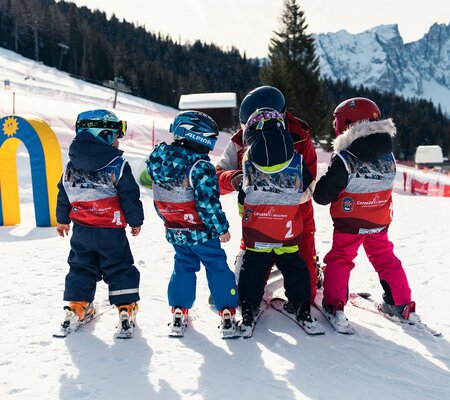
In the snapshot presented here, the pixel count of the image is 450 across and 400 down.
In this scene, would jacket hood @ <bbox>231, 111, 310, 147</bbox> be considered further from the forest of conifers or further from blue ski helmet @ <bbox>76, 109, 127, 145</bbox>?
the forest of conifers

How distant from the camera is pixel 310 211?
362cm

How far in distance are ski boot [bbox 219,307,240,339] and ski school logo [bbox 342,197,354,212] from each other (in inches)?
46.1

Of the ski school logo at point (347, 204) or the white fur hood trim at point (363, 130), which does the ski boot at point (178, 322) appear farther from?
the white fur hood trim at point (363, 130)

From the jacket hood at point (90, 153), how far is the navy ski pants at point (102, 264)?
→ 48cm

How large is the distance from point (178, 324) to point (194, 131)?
4.74ft

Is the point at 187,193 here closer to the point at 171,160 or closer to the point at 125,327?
the point at 171,160

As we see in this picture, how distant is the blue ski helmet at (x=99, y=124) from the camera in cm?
314

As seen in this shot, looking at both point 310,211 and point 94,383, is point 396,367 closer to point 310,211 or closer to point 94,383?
point 310,211

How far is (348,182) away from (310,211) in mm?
497

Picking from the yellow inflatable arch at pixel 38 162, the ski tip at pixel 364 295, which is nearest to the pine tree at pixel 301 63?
the yellow inflatable arch at pixel 38 162

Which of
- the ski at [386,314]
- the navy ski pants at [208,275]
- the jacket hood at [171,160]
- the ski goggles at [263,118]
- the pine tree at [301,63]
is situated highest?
the pine tree at [301,63]

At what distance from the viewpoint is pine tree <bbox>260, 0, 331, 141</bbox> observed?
3503cm

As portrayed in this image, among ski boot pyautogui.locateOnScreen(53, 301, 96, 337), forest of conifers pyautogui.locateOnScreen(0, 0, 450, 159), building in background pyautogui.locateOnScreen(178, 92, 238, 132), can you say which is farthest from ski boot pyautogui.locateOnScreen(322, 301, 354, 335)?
forest of conifers pyautogui.locateOnScreen(0, 0, 450, 159)

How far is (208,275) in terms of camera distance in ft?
10.4
